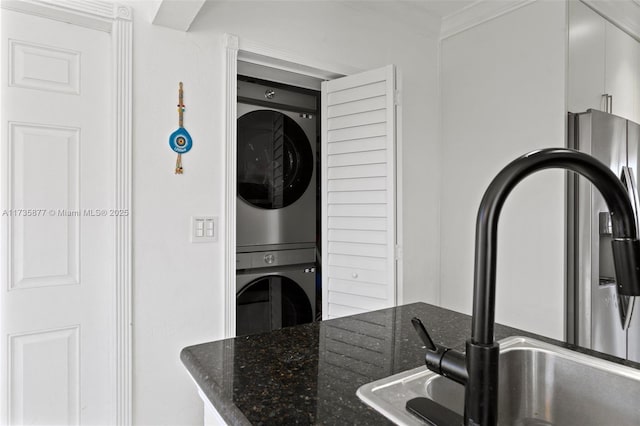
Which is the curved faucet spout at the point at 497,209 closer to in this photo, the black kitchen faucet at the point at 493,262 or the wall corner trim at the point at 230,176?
the black kitchen faucet at the point at 493,262

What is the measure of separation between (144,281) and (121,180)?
0.45 metres

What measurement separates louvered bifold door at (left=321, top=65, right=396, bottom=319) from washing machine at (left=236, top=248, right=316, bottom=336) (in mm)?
212

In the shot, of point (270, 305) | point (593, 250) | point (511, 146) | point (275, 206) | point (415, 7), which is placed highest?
point (415, 7)

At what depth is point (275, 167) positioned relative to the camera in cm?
249

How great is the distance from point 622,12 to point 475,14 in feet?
2.97

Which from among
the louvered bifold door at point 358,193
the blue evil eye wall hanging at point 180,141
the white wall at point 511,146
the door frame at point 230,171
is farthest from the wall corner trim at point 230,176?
the white wall at point 511,146

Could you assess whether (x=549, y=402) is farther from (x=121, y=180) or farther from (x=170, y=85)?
(x=170, y=85)

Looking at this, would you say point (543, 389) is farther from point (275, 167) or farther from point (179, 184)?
point (275, 167)

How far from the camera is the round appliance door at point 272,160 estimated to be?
236cm

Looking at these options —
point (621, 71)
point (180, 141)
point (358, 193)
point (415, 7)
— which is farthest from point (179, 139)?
point (621, 71)

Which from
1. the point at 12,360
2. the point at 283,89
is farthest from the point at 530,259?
the point at 12,360

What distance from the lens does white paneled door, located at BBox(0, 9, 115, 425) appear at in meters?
1.56

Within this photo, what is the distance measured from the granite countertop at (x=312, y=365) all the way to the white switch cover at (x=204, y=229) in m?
0.93

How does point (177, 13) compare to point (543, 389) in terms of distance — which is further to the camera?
point (177, 13)
